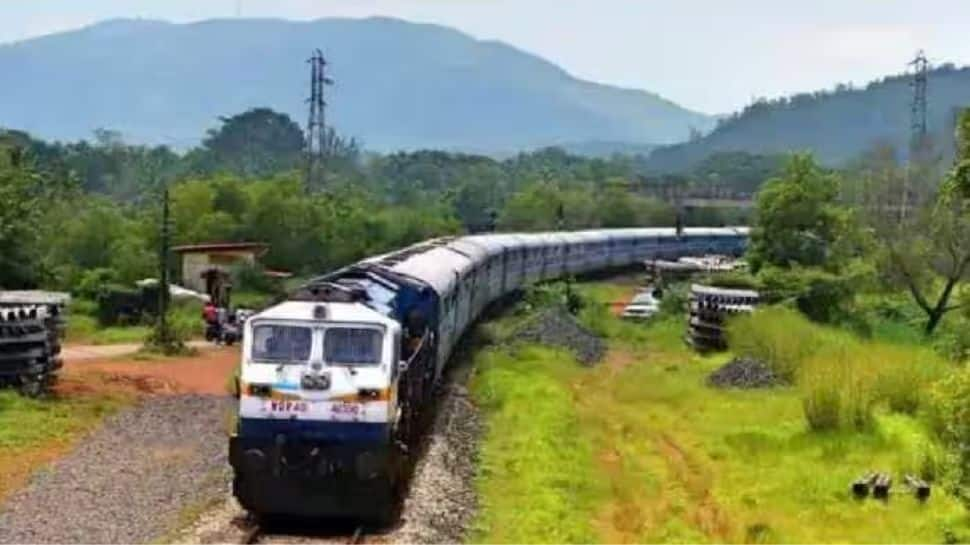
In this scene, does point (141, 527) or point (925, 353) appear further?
point (925, 353)

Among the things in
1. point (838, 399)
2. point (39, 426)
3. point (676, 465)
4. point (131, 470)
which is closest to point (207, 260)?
point (39, 426)

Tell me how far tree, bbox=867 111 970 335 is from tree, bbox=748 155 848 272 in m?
1.70

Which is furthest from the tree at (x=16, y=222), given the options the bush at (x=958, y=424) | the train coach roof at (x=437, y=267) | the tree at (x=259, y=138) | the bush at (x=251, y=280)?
the tree at (x=259, y=138)

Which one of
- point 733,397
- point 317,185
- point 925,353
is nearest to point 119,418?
point 733,397

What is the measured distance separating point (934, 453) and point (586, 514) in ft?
20.8

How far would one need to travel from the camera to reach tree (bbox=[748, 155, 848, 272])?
46125mm

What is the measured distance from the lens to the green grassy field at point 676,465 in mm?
18781

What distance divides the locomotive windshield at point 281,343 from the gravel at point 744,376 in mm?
16638

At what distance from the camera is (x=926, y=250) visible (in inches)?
1748

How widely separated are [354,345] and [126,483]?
4877 millimetres

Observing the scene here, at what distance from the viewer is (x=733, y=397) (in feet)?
100

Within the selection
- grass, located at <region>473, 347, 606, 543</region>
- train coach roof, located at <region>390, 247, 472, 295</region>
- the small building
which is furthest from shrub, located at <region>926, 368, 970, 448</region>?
the small building

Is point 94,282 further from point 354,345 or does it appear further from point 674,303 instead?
point 354,345

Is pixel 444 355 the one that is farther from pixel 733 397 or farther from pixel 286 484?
pixel 286 484
